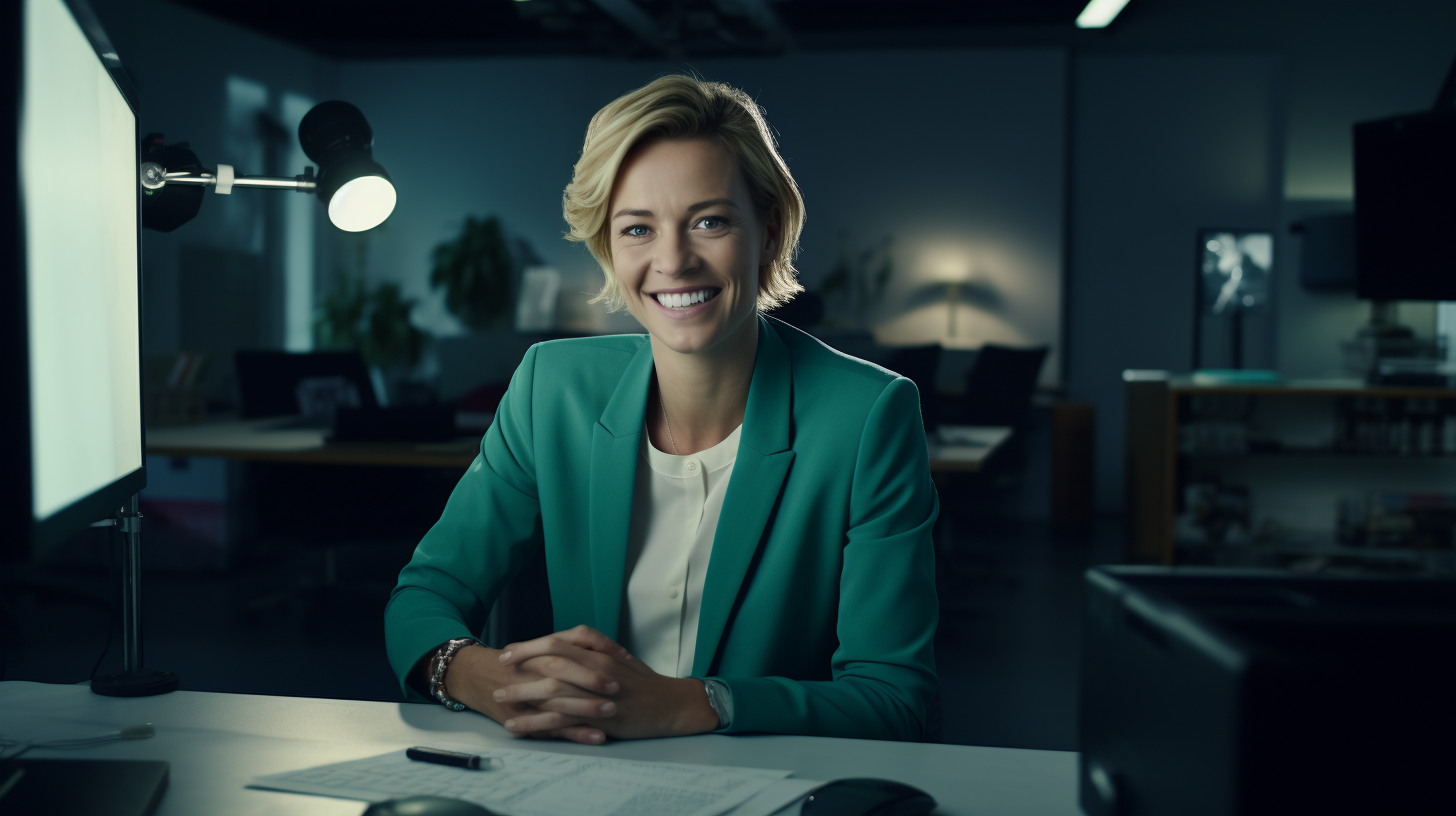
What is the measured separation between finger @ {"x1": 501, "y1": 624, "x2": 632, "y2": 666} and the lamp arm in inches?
23.1

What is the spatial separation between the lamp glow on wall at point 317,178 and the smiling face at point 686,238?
33cm

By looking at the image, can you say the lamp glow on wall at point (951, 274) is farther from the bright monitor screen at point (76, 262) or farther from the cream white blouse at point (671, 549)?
the bright monitor screen at point (76, 262)

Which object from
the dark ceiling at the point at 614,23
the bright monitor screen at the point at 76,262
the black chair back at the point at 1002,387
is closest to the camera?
the bright monitor screen at the point at 76,262

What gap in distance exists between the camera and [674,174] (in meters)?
1.27

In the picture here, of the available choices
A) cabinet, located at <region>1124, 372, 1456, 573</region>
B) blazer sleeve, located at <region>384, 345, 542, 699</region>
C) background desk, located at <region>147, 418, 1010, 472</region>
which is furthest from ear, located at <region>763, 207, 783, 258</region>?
cabinet, located at <region>1124, 372, 1456, 573</region>

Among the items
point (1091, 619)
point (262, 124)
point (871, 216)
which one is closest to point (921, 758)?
point (1091, 619)

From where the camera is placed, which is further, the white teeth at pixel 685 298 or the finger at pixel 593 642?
the white teeth at pixel 685 298

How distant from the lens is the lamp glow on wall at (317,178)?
118cm

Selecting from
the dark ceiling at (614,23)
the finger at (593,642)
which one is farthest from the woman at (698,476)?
the dark ceiling at (614,23)

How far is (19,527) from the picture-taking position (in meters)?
0.60

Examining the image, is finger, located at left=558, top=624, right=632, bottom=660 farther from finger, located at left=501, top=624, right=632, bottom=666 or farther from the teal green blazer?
the teal green blazer

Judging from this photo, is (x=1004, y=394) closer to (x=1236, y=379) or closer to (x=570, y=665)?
(x=1236, y=379)

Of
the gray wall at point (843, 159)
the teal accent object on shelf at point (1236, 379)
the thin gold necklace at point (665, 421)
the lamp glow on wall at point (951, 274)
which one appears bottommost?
the thin gold necklace at point (665, 421)

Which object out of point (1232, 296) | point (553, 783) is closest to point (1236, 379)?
point (1232, 296)
